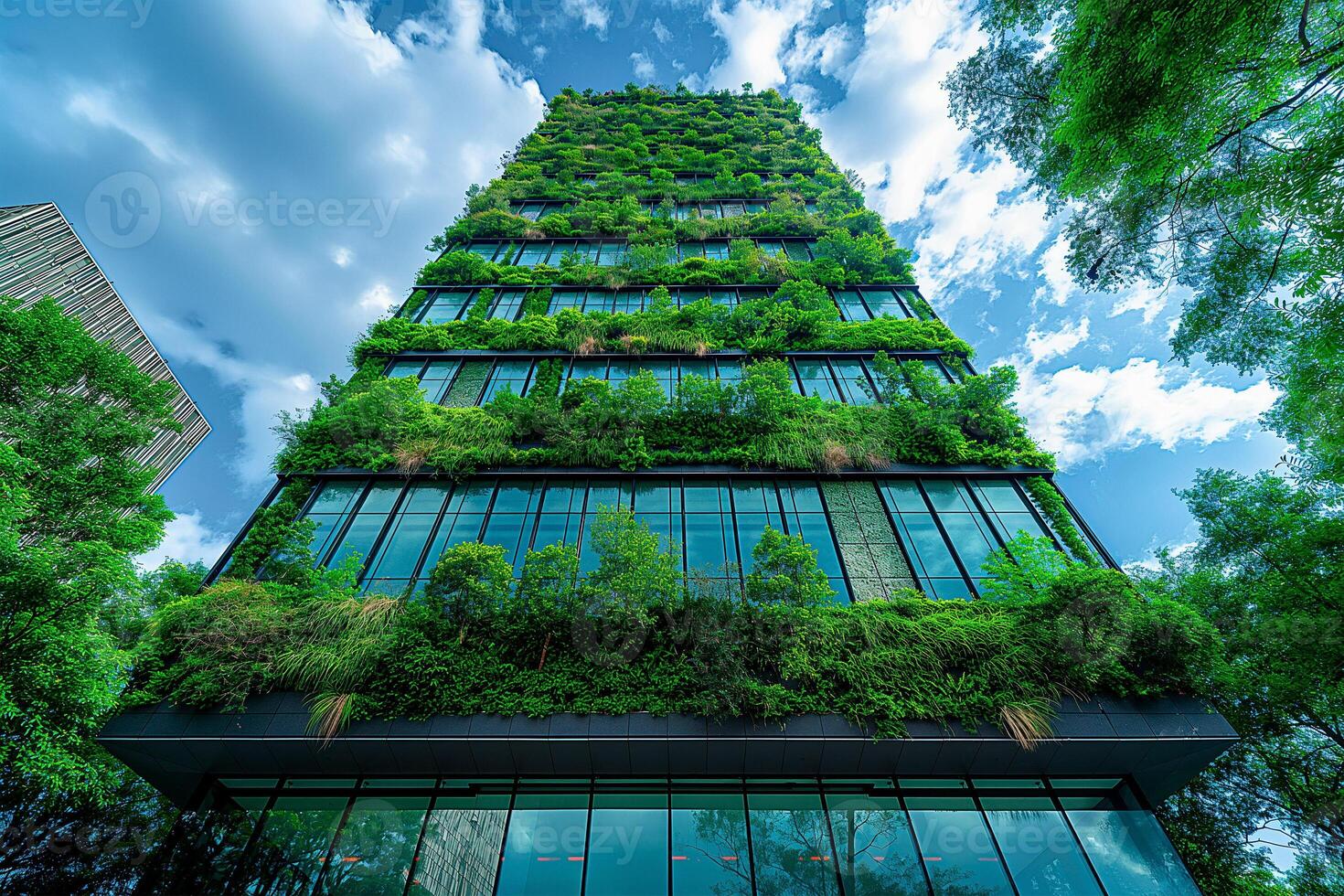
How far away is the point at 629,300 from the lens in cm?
2216

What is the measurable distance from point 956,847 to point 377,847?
33.3 feet

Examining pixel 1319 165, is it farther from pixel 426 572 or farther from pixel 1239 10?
pixel 426 572

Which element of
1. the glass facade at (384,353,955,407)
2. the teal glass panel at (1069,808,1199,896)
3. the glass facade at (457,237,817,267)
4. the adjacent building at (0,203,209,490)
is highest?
the adjacent building at (0,203,209,490)

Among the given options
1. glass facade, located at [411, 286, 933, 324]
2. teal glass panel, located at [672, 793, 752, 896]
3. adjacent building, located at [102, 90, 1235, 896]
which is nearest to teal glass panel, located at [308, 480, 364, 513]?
adjacent building, located at [102, 90, 1235, 896]

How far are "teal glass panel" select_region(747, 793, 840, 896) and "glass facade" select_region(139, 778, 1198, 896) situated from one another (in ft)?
0.07

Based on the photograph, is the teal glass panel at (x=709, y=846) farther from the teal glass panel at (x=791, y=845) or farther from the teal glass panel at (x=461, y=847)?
the teal glass panel at (x=461, y=847)

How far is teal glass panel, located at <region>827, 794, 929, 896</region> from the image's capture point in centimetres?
889

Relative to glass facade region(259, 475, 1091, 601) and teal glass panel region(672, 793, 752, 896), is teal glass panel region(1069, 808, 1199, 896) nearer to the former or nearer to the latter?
glass facade region(259, 475, 1091, 601)

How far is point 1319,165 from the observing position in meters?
6.44

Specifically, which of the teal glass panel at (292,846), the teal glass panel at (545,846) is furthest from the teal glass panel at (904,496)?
the teal glass panel at (292,846)

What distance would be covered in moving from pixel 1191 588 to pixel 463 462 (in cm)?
1814

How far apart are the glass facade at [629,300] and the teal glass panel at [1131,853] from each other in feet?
53.7

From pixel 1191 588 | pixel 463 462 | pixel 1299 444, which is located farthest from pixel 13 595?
pixel 1299 444

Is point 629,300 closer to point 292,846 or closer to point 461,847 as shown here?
point 461,847
